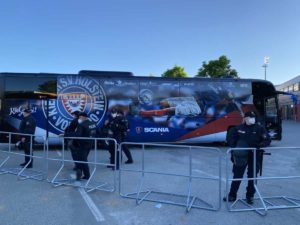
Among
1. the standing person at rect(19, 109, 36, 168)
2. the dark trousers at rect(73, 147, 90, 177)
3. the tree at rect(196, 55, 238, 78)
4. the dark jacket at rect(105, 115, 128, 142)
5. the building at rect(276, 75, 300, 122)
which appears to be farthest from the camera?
the building at rect(276, 75, 300, 122)

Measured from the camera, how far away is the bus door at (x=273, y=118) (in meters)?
15.7

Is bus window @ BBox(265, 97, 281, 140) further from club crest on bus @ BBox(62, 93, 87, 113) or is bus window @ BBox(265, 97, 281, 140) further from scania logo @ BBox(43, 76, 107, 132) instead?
club crest on bus @ BBox(62, 93, 87, 113)

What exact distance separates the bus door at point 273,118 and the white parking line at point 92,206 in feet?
36.8

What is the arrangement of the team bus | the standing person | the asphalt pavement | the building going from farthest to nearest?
1. the building
2. the team bus
3. the standing person
4. the asphalt pavement

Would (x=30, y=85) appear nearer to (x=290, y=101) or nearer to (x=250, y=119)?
(x=250, y=119)

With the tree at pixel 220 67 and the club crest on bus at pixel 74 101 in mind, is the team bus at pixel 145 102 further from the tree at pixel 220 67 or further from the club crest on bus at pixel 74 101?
the tree at pixel 220 67

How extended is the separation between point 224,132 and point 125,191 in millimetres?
8929

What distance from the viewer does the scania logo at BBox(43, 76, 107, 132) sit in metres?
13.6

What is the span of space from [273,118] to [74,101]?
8.99 meters

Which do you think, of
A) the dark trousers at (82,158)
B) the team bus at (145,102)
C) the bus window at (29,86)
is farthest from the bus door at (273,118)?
the dark trousers at (82,158)

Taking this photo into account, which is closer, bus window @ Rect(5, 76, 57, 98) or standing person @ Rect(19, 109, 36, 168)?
standing person @ Rect(19, 109, 36, 168)

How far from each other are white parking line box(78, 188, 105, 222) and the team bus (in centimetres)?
705

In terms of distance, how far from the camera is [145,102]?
47.7 feet

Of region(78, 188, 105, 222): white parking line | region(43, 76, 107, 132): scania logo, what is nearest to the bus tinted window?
region(43, 76, 107, 132): scania logo
